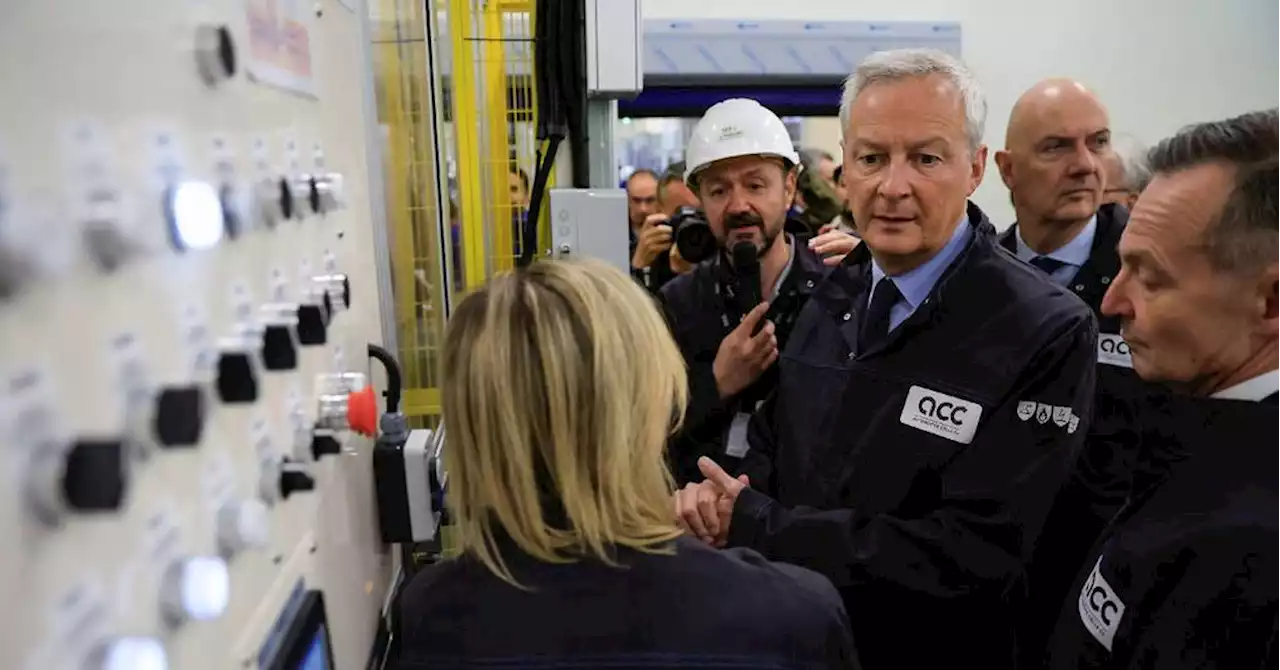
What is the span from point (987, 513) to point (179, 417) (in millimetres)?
983

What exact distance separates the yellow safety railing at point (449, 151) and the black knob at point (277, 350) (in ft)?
2.02

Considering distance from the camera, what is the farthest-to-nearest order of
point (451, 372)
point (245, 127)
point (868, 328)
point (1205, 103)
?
point (1205, 103)
point (868, 328)
point (451, 372)
point (245, 127)

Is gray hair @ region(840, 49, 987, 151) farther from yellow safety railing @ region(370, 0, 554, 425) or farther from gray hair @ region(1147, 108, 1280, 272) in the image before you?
yellow safety railing @ region(370, 0, 554, 425)

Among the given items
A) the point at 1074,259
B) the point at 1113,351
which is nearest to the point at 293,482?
the point at 1113,351

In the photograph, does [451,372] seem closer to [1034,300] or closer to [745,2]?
[1034,300]

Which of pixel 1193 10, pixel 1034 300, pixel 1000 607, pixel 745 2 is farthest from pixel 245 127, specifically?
pixel 1193 10

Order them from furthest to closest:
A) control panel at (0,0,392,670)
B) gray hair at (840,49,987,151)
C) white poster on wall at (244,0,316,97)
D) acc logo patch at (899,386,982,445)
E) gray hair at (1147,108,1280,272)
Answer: gray hair at (840,49,987,151)
acc logo patch at (899,386,982,445)
gray hair at (1147,108,1280,272)
white poster on wall at (244,0,316,97)
control panel at (0,0,392,670)

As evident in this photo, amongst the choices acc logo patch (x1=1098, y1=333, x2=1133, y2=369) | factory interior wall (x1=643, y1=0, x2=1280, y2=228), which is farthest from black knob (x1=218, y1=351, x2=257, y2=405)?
factory interior wall (x1=643, y1=0, x2=1280, y2=228)

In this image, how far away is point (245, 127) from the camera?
0.67 metres

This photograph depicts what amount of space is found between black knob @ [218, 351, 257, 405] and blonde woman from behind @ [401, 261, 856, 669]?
27cm

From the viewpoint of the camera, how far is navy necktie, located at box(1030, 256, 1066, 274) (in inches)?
70.4

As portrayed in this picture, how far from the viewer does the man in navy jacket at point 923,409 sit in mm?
1140

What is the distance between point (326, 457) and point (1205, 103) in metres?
4.86

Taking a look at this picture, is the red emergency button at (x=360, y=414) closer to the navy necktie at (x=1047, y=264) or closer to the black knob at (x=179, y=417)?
the black knob at (x=179, y=417)
